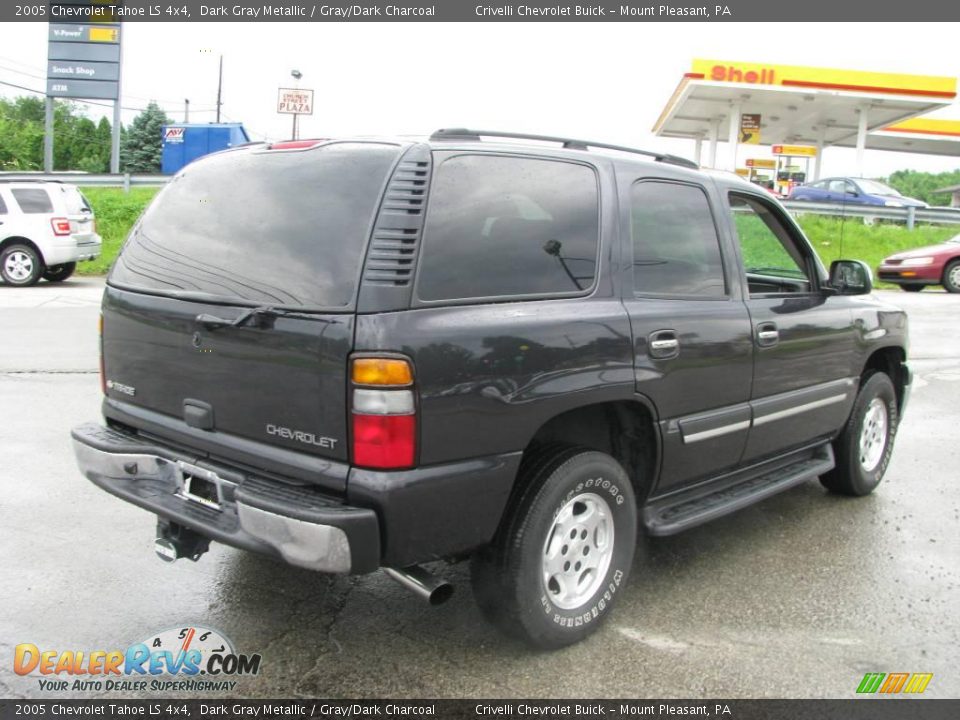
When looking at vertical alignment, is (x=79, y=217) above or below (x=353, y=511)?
above

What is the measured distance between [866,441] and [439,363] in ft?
11.8

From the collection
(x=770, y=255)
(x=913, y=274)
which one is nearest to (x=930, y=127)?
(x=913, y=274)

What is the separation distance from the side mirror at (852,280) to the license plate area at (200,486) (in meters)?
3.50

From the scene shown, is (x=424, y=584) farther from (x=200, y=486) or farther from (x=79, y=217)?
(x=79, y=217)

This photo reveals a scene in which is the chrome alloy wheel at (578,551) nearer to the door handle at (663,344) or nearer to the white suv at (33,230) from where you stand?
the door handle at (663,344)

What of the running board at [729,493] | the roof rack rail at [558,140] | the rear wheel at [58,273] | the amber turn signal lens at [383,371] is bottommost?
the rear wheel at [58,273]

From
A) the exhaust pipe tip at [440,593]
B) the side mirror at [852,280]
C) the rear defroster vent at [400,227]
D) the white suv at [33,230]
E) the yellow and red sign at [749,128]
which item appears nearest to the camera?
the rear defroster vent at [400,227]

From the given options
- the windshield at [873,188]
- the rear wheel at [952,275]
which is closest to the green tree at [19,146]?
the windshield at [873,188]

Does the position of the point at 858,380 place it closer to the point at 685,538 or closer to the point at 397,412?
the point at 685,538

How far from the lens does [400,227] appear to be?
2.80 m

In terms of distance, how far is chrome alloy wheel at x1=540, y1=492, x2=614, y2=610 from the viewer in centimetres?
320

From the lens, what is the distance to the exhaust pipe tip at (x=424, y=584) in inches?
113

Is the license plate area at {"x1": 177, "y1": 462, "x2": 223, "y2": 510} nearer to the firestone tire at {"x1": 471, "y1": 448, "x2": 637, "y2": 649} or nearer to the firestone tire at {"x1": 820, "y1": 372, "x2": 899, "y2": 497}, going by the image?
the firestone tire at {"x1": 471, "y1": 448, "x2": 637, "y2": 649}

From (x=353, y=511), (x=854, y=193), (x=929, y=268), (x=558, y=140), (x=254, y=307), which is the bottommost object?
(x=353, y=511)
